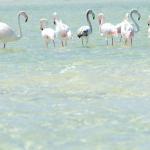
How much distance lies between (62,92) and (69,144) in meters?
3.54

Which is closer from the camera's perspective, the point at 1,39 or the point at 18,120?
the point at 18,120

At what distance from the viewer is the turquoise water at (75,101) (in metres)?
7.60

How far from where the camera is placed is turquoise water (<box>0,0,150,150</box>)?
7604 mm

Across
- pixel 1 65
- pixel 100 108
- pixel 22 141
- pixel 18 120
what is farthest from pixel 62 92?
pixel 1 65

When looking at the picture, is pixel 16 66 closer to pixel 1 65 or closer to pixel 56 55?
pixel 1 65

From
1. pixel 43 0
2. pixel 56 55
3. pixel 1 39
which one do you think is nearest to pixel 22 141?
pixel 56 55

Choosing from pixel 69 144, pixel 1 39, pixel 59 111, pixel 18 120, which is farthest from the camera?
pixel 1 39

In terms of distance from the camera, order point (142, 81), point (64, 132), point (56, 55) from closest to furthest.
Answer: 1. point (64, 132)
2. point (142, 81)
3. point (56, 55)

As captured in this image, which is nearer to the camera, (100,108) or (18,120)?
(18,120)

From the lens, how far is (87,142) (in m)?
7.48

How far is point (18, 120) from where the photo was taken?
28.3 feet

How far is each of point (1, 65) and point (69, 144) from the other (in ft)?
26.1

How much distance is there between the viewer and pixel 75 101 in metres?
9.95

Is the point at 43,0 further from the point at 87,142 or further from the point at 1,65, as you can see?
the point at 87,142
